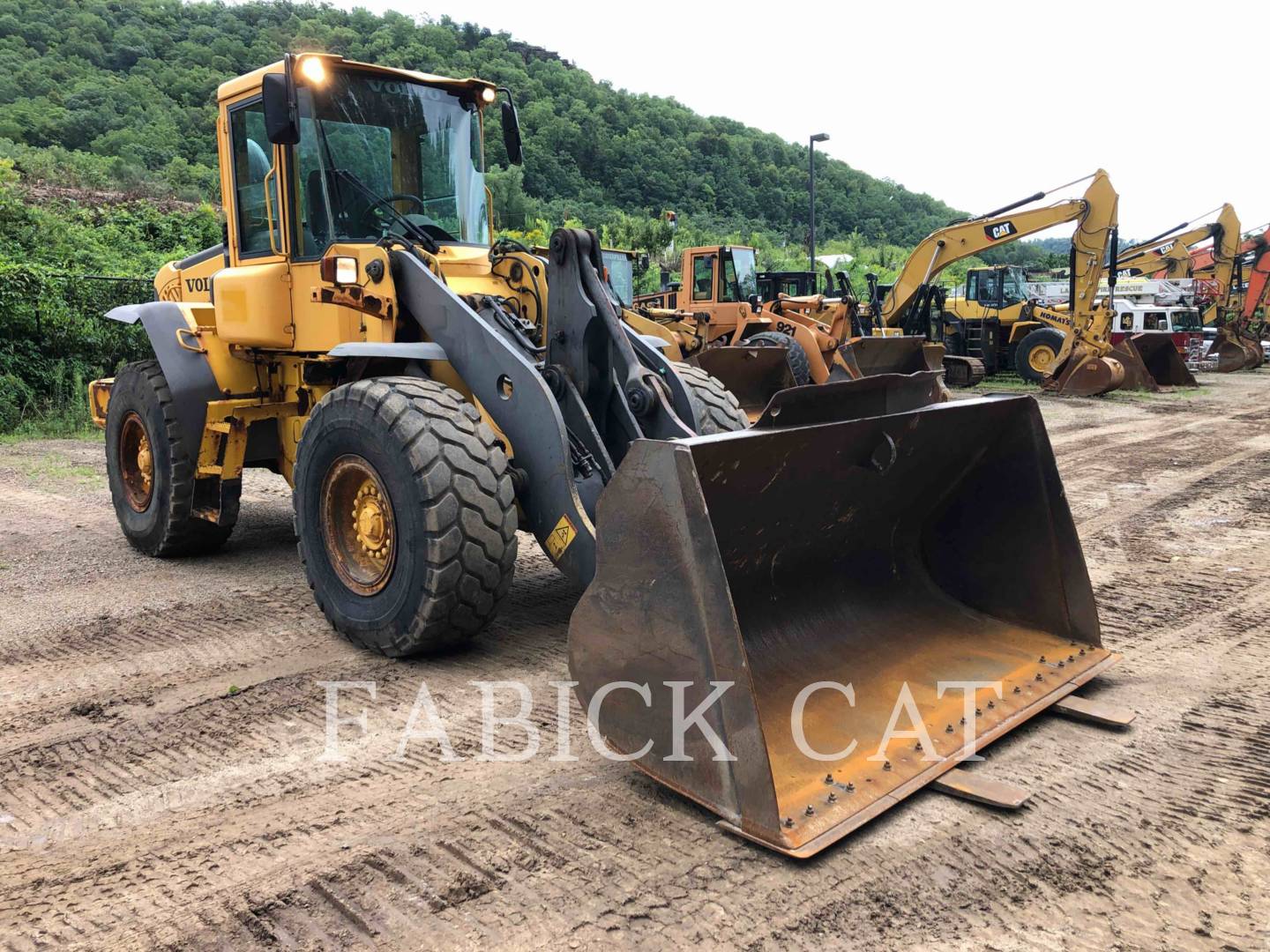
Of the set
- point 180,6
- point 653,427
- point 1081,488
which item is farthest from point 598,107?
point 653,427

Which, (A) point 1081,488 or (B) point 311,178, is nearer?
(B) point 311,178

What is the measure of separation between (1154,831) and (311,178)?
4534mm

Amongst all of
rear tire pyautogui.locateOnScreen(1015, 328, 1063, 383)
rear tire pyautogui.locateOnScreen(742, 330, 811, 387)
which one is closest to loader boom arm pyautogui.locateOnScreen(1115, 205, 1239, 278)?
rear tire pyautogui.locateOnScreen(1015, 328, 1063, 383)

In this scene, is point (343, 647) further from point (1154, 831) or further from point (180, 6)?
point (180, 6)

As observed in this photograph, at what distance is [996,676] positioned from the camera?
3.63 m

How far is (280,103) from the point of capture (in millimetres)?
4469

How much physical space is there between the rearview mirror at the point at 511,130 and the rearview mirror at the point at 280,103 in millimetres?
1388

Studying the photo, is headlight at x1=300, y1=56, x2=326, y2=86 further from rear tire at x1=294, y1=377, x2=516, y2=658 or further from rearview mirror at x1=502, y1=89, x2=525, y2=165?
rear tire at x1=294, y1=377, x2=516, y2=658

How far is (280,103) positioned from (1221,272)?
85.7ft

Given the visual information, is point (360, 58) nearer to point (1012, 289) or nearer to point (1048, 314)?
point (1012, 289)

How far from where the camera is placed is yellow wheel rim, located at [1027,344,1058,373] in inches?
744

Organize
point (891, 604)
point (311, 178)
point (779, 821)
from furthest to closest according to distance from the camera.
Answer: point (311, 178) < point (891, 604) < point (779, 821)

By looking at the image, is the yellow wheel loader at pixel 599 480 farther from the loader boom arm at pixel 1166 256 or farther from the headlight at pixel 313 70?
the loader boom arm at pixel 1166 256

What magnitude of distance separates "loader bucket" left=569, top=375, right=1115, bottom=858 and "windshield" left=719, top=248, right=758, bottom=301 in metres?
10.9
